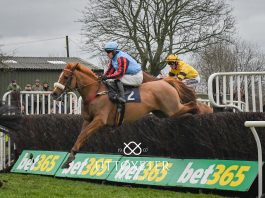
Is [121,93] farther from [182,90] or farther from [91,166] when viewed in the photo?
[91,166]

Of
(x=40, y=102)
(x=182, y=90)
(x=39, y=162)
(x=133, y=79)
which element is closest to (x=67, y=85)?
(x=133, y=79)

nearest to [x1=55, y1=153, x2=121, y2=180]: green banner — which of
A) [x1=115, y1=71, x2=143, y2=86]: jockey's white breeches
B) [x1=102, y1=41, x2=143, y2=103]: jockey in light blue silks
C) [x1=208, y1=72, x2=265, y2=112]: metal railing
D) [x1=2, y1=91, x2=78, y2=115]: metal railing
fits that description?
[x1=102, y1=41, x2=143, y2=103]: jockey in light blue silks

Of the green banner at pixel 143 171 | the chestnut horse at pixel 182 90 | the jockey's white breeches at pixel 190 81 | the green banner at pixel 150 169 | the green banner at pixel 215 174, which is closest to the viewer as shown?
the green banner at pixel 215 174

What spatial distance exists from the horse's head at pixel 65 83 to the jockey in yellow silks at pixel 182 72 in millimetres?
1924

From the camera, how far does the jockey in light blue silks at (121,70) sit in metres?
8.74

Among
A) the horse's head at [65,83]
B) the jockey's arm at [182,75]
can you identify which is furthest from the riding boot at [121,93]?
the jockey's arm at [182,75]

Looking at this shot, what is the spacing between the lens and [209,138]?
776cm

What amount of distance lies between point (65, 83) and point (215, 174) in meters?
2.97

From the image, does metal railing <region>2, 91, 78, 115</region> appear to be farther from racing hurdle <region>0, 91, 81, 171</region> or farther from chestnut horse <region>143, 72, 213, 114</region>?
chestnut horse <region>143, 72, 213, 114</region>

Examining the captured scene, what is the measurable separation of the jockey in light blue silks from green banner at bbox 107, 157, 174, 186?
103 cm

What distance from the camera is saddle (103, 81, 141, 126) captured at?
28.9 ft

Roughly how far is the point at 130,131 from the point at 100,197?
2.21 metres

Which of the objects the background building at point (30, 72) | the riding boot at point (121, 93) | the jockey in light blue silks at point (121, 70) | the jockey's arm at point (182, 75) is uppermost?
the jockey in light blue silks at point (121, 70)

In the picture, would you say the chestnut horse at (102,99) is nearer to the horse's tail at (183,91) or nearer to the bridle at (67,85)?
the bridle at (67,85)
